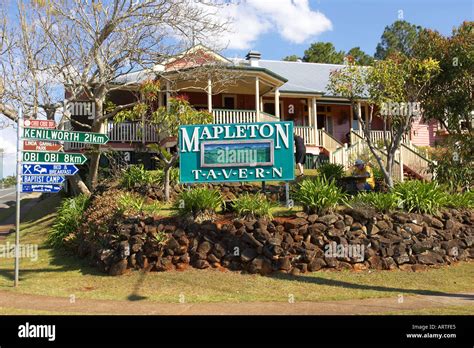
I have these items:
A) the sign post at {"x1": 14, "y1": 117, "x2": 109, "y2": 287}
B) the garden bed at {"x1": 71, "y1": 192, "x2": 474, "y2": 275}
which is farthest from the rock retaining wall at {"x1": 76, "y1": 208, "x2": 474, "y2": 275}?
the sign post at {"x1": 14, "y1": 117, "x2": 109, "y2": 287}

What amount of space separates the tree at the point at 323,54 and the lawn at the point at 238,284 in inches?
1454

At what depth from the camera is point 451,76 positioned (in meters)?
15.1

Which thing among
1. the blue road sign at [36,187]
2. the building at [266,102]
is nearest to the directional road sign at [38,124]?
the blue road sign at [36,187]

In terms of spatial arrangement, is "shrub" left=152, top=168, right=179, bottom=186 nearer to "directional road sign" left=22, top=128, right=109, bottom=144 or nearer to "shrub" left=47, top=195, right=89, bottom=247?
"shrub" left=47, top=195, right=89, bottom=247

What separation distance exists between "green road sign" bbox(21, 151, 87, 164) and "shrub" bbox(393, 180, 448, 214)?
801 centimetres

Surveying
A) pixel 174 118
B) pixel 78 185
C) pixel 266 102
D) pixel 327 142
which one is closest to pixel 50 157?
pixel 174 118

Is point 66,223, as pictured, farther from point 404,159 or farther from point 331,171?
point 404,159

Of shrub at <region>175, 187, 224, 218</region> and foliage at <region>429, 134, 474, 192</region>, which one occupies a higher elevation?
foliage at <region>429, 134, 474, 192</region>

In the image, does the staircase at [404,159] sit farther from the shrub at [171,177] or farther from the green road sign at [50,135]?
the green road sign at [50,135]

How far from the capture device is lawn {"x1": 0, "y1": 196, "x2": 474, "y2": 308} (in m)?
9.12

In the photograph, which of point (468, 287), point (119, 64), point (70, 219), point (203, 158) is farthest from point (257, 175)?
point (119, 64)

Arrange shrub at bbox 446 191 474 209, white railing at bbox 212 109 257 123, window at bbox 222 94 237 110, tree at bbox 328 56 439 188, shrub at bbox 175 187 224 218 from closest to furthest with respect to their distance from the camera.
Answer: shrub at bbox 175 187 224 218
shrub at bbox 446 191 474 209
tree at bbox 328 56 439 188
white railing at bbox 212 109 257 123
window at bbox 222 94 237 110

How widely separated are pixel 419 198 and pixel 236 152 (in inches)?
190

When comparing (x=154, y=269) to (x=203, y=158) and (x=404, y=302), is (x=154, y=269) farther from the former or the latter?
(x=404, y=302)
